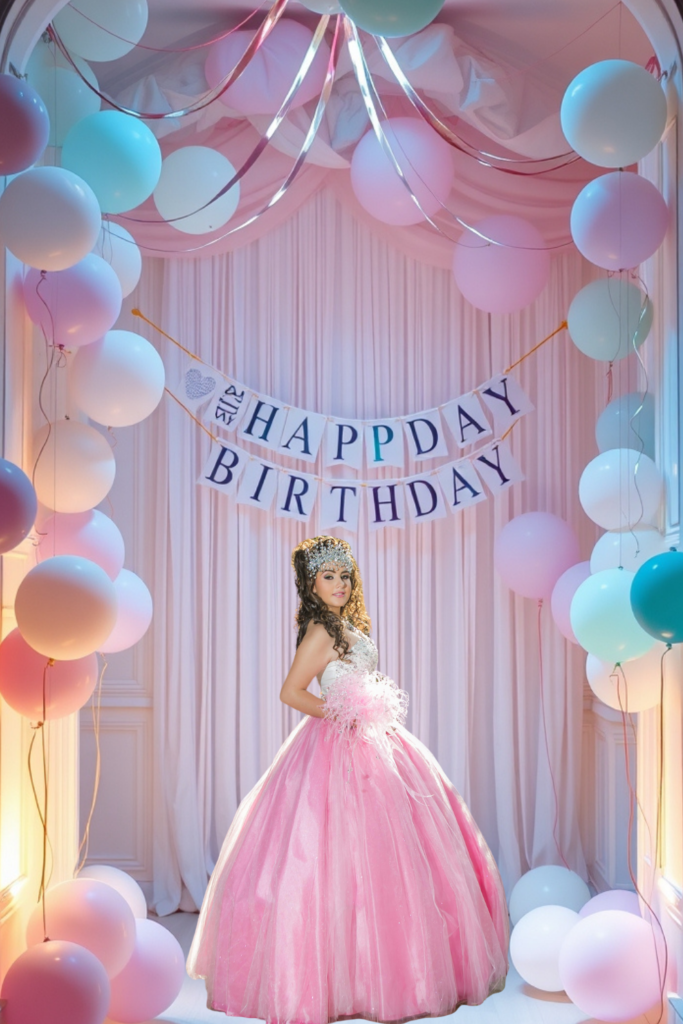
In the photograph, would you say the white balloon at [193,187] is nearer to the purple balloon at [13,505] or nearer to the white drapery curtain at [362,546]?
the white drapery curtain at [362,546]

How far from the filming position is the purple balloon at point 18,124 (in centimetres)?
289

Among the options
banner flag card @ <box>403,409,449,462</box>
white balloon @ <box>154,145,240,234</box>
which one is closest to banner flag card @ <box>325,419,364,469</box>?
banner flag card @ <box>403,409,449,462</box>

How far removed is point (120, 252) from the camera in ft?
12.2

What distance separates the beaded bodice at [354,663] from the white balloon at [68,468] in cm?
92

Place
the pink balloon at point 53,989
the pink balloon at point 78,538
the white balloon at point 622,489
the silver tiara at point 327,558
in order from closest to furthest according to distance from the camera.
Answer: the pink balloon at point 53,989 < the white balloon at point 622,489 < the pink balloon at point 78,538 < the silver tiara at point 327,558

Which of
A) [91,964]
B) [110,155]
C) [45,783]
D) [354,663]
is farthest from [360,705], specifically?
[110,155]

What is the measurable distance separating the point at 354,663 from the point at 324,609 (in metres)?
0.22

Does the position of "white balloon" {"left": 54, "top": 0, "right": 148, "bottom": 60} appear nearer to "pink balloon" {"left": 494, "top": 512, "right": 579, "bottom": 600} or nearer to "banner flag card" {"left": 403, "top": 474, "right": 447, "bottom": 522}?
"banner flag card" {"left": 403, "top": 474, "right": 447, "bottom": 522}

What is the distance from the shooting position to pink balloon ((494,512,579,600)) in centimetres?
432

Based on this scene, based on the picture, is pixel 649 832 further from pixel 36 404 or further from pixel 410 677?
pixel 36 404

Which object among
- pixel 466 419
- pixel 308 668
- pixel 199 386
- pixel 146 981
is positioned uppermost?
pixel 199 386

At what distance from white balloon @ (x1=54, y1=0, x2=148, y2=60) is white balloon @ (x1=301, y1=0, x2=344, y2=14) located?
543mm

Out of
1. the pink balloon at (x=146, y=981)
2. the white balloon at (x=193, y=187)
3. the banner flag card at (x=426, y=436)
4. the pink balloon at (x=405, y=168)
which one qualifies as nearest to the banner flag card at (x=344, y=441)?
the banner flag card at (x=426, y=436)

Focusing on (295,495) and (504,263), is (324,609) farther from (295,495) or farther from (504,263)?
(504,263)
